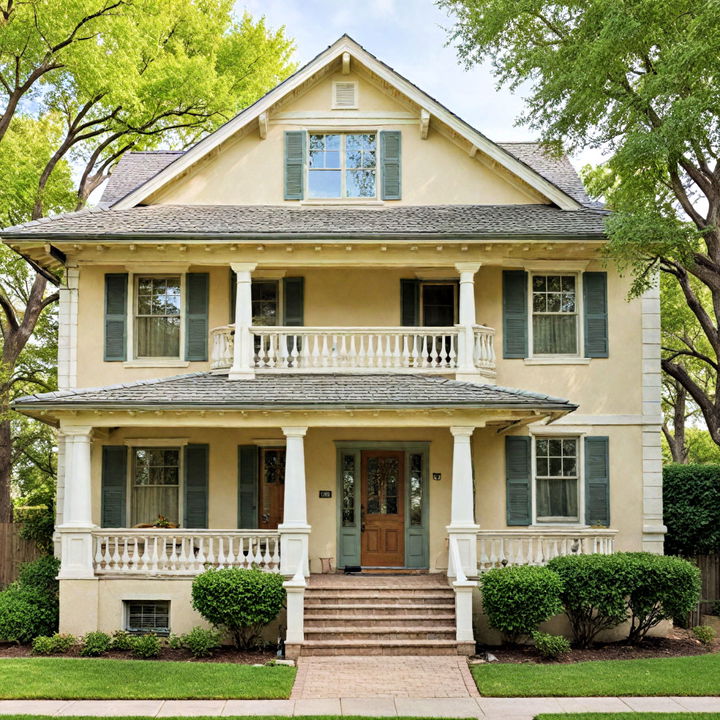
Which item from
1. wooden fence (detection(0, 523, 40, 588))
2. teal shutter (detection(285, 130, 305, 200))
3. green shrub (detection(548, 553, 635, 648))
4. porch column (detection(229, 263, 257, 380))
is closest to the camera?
green shrub (detection(548, 553, 635, 648))

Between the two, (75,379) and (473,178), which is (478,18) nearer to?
(473,178)

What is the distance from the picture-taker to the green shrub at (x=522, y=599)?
13719mm

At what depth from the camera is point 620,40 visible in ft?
45.1

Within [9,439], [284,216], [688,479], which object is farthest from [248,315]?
[9,439]

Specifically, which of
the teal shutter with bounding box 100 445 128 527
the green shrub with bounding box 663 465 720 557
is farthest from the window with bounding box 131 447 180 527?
the green shrub with bounding box 663 465 720 557

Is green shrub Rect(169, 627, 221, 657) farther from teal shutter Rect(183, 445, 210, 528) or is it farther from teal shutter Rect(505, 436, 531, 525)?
teal shutter Rect(505, 436, 531, 525)

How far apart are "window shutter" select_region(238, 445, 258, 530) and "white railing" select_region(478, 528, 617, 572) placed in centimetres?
464

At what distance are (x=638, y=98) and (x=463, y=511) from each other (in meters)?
7.72

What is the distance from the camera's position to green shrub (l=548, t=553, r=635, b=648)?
1405 centimetres

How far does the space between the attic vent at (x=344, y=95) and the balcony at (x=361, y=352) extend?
17.2 ft

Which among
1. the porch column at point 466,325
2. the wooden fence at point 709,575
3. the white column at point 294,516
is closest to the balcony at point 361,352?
the porch column at point 466,325

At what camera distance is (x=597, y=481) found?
54.9 ft

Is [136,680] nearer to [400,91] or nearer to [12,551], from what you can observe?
[12,551]

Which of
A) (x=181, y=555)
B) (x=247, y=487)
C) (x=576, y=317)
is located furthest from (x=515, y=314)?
(x=181, y=555)
